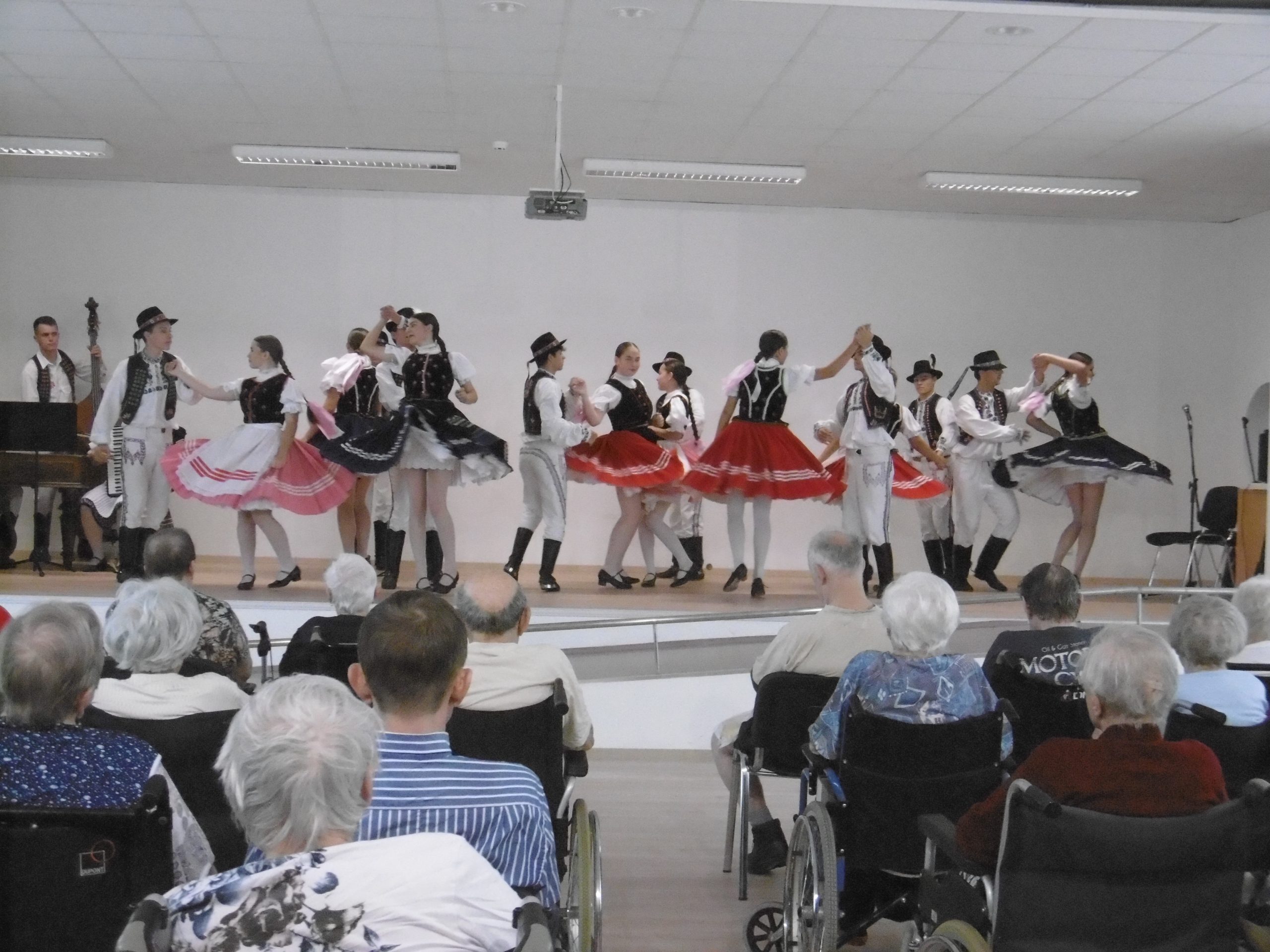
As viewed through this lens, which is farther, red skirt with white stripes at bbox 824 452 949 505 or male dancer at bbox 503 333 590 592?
red skirt with white stripes at bbox 824 452 949 505

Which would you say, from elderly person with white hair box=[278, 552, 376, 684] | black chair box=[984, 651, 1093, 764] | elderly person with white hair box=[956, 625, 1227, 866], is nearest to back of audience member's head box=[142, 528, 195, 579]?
elderly person with white hair box=[278, 552, 376, 684]

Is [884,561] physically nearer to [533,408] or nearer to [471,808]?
[533,408]

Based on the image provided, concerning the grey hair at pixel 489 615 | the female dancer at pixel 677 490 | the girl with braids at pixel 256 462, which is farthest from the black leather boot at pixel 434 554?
the grey hair at pixel 489 615

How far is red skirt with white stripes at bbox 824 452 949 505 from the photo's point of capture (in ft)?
26.0

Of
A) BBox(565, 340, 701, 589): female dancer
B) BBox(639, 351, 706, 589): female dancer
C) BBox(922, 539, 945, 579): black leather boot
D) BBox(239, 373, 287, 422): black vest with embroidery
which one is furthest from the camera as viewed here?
BBox(922, 539, 945, 579): black leather boot

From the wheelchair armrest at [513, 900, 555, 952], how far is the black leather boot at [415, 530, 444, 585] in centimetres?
596

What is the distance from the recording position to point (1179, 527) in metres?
10.4

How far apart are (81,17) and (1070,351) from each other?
7.79 m

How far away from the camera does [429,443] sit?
7.09 m

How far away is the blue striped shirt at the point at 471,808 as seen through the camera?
1798 mm

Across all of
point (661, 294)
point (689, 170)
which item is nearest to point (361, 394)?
point (689, 170)

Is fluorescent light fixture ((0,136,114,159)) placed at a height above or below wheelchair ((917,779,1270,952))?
above

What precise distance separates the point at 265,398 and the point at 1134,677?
5837 mm

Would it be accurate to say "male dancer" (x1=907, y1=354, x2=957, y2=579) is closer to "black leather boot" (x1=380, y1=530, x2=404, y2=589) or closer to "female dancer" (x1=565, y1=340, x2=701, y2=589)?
"female dancer" (x1=565, y1=340, x2=701, y2=589)
